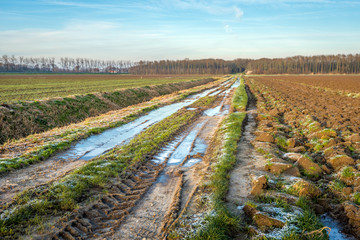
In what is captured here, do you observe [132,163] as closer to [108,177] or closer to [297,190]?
[108,177]

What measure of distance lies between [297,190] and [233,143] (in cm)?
464

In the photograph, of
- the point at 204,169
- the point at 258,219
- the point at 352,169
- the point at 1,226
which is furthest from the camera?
the point at 204,169

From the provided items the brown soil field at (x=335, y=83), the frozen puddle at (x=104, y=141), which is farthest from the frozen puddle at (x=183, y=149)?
the brown soil field at (x=335, y=83)

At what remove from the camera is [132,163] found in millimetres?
8586

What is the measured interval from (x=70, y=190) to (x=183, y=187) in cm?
319

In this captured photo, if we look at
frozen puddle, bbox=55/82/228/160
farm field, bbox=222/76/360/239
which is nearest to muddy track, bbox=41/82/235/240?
farm field, bbox=222/76/360/239

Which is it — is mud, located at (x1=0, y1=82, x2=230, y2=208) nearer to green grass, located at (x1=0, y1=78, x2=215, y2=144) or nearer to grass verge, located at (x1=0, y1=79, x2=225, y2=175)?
grass verge, located at (x1=0, y1=79, x2=225, y2=175)

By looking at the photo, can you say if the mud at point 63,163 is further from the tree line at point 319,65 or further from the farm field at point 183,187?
the tree line at point 319,65

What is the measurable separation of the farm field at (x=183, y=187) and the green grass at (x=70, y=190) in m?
0.03

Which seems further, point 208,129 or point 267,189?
point 208,129

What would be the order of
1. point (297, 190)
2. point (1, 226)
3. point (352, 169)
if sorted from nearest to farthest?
point (1, 226)
point (297, 190)
point (352, 169)

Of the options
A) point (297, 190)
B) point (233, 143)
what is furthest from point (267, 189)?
point (233, 143)

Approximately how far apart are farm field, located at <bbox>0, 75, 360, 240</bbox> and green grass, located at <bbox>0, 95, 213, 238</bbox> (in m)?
0.03

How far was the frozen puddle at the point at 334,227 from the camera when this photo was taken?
5066mm
